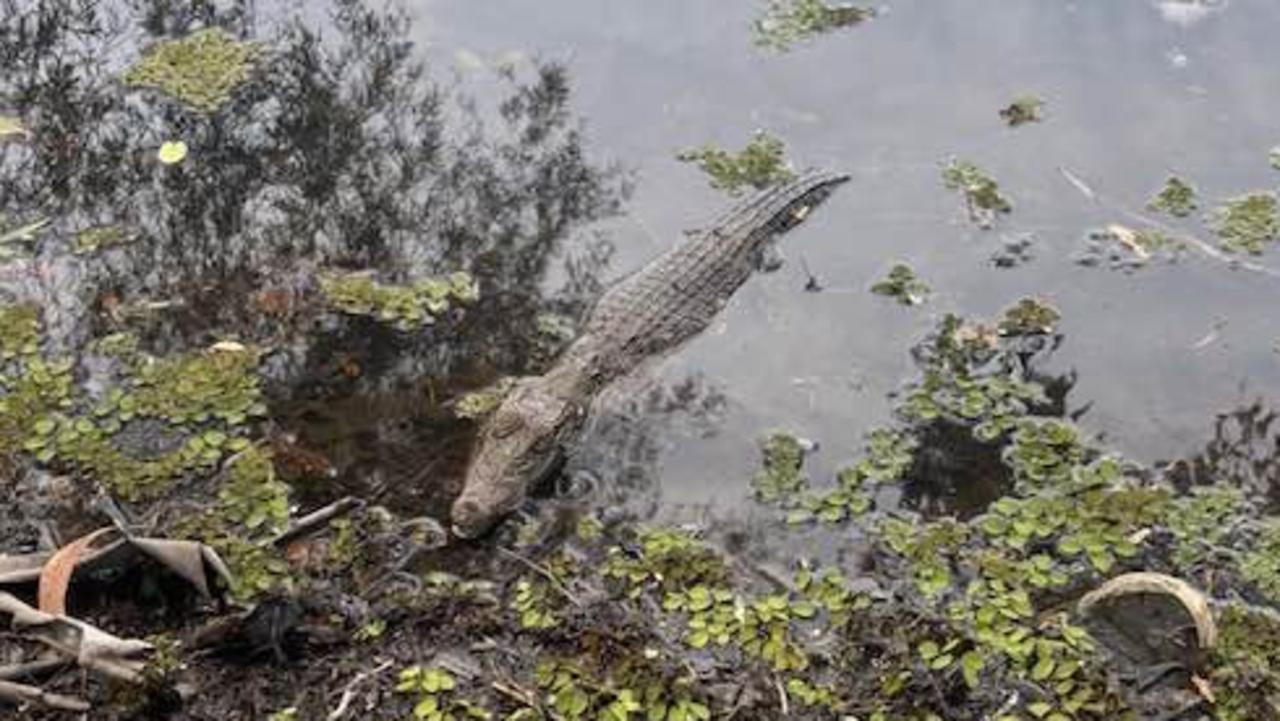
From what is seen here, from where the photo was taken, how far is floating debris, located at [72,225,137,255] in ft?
23.2

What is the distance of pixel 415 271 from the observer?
7141 mm

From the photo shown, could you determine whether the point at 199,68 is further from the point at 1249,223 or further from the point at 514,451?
the point at 1249,223

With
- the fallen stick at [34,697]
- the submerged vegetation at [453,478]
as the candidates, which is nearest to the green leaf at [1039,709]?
the submerged vegetation at [453,478]

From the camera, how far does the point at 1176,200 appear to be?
757 centimetres

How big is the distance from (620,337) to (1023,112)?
3321mm

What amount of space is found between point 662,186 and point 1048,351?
7.93 feet

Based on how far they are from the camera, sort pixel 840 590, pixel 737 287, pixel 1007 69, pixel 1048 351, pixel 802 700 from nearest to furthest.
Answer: pixel 802 700 → pixel 840 590 → pixel 1048 351 → pixel 737 287 → pixel 1007 69

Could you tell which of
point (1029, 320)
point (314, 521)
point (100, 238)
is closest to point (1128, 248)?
point (1029, 320)

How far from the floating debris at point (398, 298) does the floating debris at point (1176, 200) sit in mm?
3790

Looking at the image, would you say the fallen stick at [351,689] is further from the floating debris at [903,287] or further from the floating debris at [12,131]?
the floating debris at [12,131]

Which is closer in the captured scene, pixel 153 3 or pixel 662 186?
pixel 662 186

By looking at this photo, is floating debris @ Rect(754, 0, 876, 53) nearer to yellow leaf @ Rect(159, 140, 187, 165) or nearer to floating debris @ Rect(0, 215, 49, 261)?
yellow leaf @ Rect(159, 140, 187, 165)

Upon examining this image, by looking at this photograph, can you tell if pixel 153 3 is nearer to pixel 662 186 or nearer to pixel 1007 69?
pixel 662 186

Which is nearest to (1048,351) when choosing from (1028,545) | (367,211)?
(1028,545)
